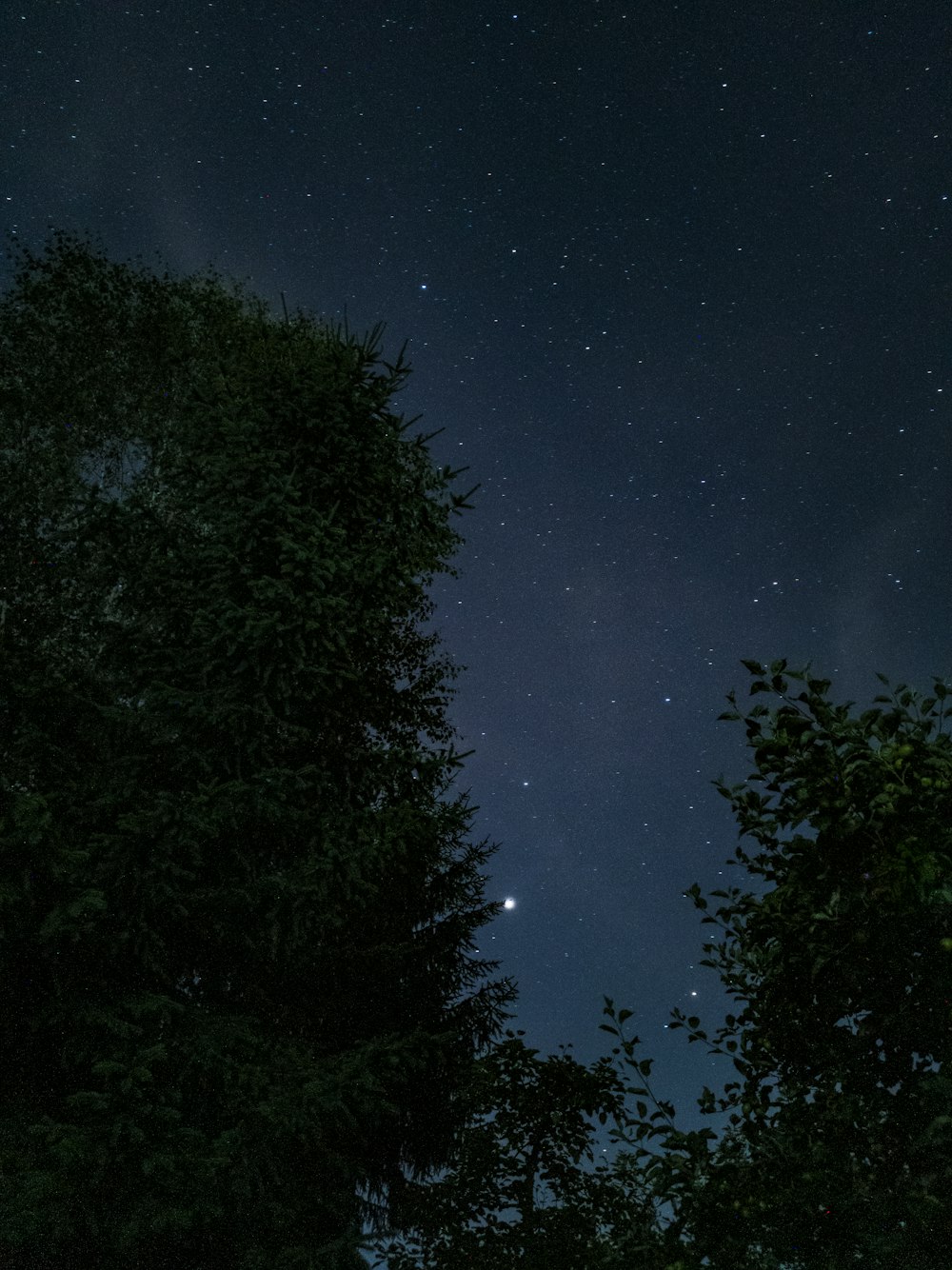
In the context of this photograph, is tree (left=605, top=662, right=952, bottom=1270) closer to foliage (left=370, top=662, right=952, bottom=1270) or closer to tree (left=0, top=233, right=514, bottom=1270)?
foliage (left=370, top=662, right=952, bottom=1270)

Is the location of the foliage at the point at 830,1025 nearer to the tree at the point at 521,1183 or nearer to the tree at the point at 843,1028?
the tree at the point at 843,1028

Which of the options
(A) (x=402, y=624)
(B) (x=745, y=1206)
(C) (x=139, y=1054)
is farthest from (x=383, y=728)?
(B) (x=745, y=1206)

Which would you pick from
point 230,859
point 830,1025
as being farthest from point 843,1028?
point 230,859

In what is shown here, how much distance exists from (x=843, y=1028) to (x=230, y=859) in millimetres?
5914

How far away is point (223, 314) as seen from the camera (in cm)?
1694

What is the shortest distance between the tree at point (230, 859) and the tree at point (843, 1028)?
384 cm

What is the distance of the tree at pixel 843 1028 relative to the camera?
328cm

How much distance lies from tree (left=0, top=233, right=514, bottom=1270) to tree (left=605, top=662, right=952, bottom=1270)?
3.84 meters

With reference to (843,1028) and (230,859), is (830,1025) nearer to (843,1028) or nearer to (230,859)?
(843,1028)

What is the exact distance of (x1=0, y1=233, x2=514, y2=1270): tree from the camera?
6.50 m

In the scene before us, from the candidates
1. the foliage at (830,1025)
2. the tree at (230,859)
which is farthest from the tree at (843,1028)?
the tree at (230,859)

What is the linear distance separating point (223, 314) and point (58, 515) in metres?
6.81

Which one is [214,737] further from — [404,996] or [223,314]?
[223,314]

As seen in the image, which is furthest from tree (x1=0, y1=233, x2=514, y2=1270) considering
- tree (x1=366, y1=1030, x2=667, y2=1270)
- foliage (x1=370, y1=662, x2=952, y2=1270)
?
foliage (x1=370, y1=662, x2=952, y2=1270)
